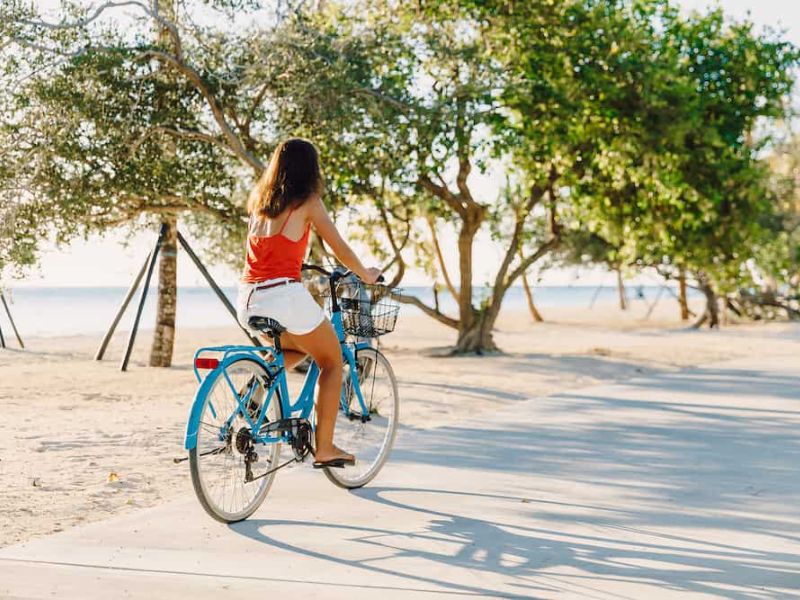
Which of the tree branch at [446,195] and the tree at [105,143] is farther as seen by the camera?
the tree branch at [446,195]

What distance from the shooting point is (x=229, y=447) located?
536 cm

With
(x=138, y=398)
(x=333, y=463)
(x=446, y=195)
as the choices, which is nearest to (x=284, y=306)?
(x=333, y=463)

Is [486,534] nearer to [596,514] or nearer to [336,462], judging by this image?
[596,514]

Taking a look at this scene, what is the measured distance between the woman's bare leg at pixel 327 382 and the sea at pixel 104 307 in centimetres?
1409

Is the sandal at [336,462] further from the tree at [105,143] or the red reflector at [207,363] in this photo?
the tree at [105,143]

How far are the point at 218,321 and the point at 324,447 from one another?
3820 centimetres

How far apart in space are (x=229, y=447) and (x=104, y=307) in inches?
2370

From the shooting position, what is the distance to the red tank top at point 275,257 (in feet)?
18.1

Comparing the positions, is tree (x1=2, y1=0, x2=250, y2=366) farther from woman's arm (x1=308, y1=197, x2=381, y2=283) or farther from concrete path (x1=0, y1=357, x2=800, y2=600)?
woman's arm (x1=308, y1=197, x2=381, y2=283)

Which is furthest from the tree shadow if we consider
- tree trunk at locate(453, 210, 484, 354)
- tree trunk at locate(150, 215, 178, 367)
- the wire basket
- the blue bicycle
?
tree trunk at locate(453, 210, 484, 354)

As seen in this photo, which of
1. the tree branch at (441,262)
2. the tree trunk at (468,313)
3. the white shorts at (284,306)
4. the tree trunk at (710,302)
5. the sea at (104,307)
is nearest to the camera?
the white shorts at (284,306)

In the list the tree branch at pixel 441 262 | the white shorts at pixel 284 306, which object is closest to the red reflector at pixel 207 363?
the white shorts at pixel 284 306

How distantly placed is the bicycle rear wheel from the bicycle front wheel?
79 cm

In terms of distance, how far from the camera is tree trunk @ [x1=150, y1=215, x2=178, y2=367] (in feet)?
51.8
